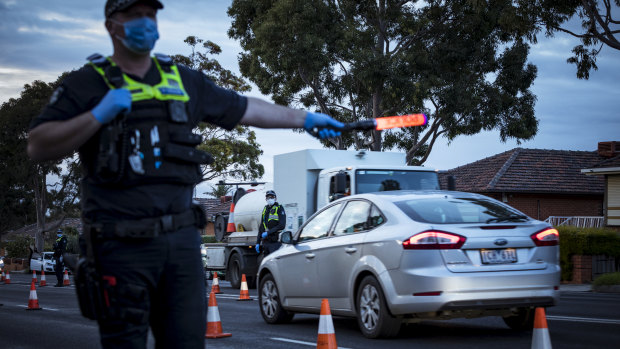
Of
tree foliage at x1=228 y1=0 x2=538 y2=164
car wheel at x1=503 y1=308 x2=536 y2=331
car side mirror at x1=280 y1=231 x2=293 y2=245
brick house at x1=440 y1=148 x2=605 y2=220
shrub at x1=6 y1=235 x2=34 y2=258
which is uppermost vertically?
tree foliage at x1=228 y1=0 x2=538 y2=164

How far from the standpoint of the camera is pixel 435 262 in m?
8.81

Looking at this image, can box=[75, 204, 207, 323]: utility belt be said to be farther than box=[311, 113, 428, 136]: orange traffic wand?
No

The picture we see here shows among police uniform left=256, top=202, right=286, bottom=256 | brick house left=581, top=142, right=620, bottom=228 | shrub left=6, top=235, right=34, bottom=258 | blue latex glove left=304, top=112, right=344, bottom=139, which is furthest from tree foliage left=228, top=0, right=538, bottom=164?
shrub left=6, top=235, right=34, bottom=258

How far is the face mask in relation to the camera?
3.54 m

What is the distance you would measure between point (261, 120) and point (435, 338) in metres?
6.20

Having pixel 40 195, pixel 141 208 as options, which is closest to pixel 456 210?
pixel 141 208

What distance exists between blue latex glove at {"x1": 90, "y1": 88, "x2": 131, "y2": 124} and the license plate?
6.14m

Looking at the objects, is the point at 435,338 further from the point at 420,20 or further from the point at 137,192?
the point at 420,20

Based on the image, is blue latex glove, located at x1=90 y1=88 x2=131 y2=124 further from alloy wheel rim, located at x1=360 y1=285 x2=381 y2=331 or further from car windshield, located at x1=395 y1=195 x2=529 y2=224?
alloy wheel rim, located at x1=360 y1=285 x2=381 y2=331

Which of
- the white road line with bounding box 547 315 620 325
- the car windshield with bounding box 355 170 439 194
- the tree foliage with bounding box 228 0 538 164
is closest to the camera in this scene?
the white road line with bounding box 547 315 620 325

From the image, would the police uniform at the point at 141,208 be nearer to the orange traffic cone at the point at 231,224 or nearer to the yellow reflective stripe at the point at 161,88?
the yellow reflective stripe at the point at 161,88

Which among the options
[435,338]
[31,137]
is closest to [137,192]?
[31,137]

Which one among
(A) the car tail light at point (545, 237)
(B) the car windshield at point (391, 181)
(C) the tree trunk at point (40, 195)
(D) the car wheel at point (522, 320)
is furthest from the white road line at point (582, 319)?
(C) the tree trunk at point (40, 195)

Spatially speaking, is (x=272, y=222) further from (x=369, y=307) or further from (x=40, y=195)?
(x=40, y=195)
